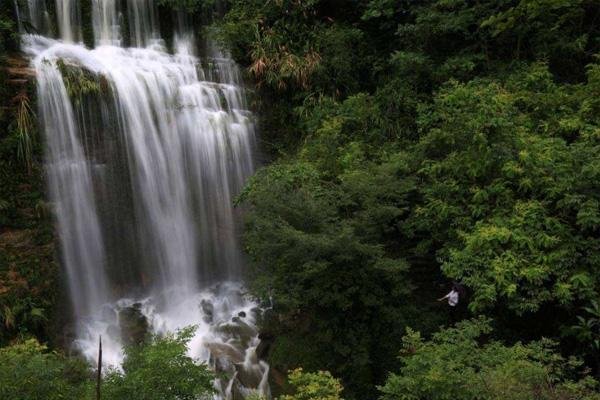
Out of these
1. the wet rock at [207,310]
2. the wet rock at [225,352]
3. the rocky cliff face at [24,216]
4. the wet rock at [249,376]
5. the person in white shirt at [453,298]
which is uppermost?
the rocky cliff face at [24,216]

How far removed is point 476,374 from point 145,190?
7.24 m

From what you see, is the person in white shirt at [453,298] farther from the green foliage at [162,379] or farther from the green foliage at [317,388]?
the green foliage at [162,379]

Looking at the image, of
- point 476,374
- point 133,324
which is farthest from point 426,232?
point 133,324

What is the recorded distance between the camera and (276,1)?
1288cm

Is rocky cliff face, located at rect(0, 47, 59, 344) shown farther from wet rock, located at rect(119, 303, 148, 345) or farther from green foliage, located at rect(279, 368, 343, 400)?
green foliage, located at rect(279, 368, 343, 400)

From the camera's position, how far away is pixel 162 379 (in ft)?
15.5

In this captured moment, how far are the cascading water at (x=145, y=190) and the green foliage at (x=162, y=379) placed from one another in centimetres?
310

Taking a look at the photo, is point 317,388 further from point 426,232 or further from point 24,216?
point 24,216

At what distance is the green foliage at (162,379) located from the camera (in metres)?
4.66

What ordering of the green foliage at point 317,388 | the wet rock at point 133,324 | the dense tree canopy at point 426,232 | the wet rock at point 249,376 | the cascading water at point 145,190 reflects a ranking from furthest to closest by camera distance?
1. the cascading water at point 145,190
2. the wet rock at point 133,324
3. the wet rock at point 249,376
4. the dense tree canopy at point 426,232
5. the green foliage at point 317,388

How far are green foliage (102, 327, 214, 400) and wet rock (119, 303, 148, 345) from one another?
13.2 feet

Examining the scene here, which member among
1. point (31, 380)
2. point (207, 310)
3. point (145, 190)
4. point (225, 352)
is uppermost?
point (145, 190)

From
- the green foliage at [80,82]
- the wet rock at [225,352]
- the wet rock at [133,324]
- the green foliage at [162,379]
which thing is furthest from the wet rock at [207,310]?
the green foliage at [80,82]

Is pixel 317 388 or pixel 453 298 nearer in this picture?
pixel 317 388
